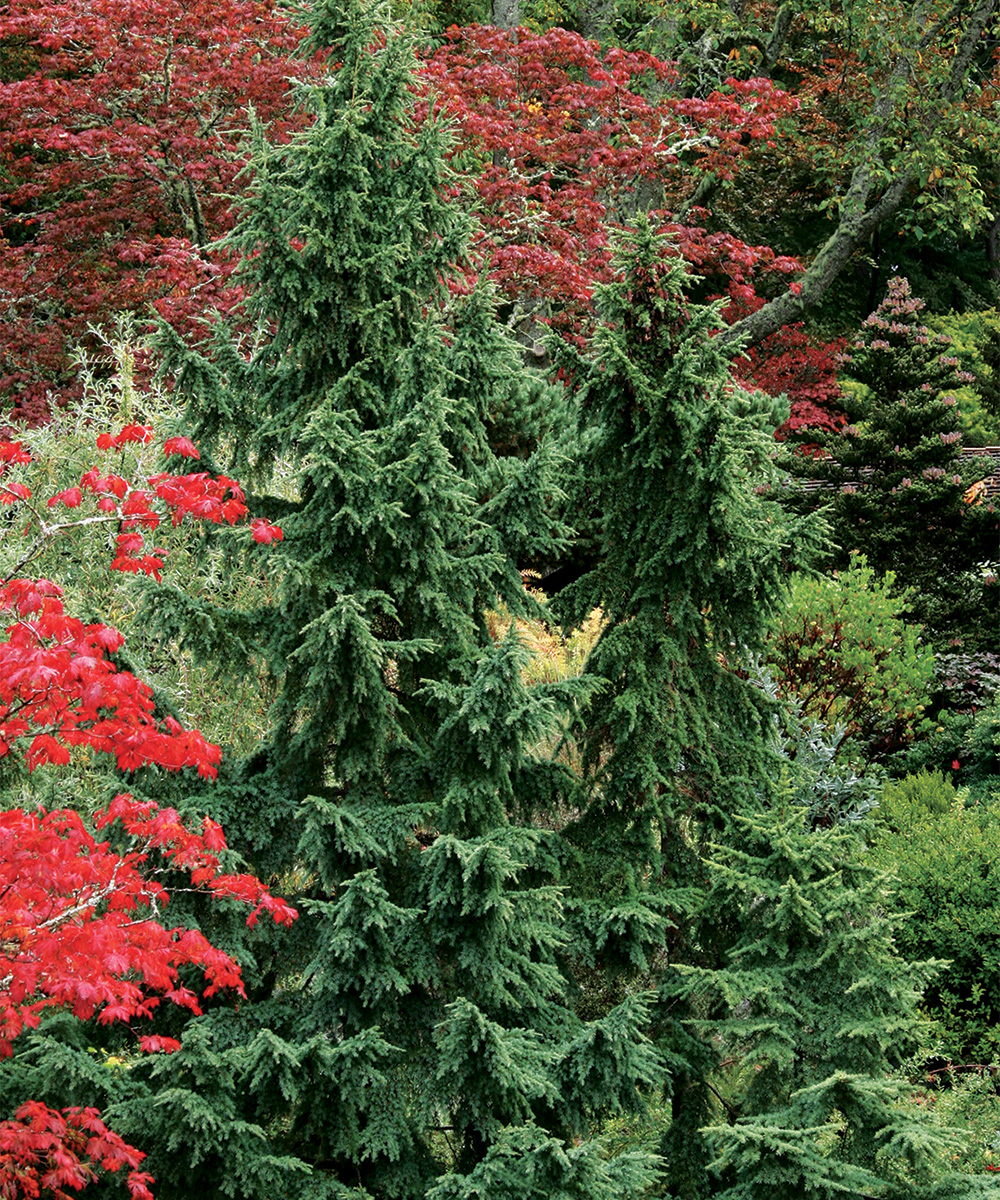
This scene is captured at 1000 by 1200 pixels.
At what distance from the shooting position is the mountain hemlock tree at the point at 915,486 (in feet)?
35.9

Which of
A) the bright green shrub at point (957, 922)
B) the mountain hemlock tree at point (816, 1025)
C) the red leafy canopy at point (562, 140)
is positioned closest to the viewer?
the mountain hemlock tree at point (816, 1025)

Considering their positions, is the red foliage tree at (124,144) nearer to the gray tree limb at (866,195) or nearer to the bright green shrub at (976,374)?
the gray tree limb at (866,195)

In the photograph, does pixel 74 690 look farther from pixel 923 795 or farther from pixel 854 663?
pixel 854 663

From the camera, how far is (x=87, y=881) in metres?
4.98

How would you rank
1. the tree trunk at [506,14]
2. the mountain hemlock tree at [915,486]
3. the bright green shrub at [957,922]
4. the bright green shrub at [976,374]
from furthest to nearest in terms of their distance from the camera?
1. the bright green shrub at [976,374]
2. the tree trunk at [506,14]
3. the mountain hemlock tree at [915,486]
4. the bright green shrub at [957,922]

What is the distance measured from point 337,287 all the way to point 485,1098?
3789mm

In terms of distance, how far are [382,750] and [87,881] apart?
1392 mm

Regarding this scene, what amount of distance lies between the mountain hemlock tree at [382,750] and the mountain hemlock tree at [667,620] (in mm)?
337

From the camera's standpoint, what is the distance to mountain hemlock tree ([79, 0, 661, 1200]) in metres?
4.75

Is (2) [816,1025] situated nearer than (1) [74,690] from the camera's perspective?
No

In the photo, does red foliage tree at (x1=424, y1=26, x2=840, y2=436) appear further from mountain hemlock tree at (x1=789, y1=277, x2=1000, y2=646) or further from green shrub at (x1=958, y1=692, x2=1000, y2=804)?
green shrub at (x1=958, y1=692, x2=1000, y2=804)

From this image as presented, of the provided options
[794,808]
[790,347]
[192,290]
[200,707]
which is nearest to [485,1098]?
[794,808]

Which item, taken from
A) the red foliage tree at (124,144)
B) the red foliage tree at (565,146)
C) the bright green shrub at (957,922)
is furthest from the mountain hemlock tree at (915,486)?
the red foliage tree at (124,144)

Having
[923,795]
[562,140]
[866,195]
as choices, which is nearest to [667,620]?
[923,795]
